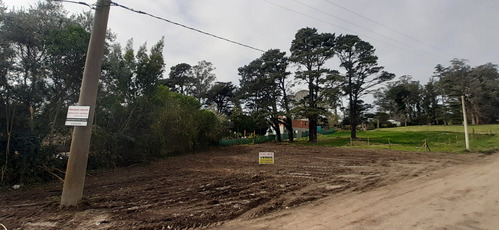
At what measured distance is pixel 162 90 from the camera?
49.4 feet

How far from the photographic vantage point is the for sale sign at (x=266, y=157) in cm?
973

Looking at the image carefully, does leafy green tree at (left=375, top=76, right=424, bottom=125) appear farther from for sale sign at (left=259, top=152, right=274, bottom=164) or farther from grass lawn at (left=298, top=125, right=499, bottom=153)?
for sale sign at (left=259, top=152, right=274, bottom=164)

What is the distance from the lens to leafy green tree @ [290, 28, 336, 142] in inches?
1121

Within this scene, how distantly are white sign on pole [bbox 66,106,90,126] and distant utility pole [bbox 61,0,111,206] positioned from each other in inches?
3.5

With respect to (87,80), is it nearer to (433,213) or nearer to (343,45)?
(433,213)

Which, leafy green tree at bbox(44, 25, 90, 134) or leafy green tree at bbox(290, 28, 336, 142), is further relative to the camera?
leafy green tree at bbox(290, 28, 336, 142)

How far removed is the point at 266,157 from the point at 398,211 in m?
6.23

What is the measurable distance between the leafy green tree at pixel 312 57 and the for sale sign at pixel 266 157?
18546mm

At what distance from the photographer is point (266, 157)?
10.1 meters

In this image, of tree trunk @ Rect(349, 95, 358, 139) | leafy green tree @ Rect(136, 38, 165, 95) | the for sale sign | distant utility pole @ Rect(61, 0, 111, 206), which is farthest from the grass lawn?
distant utility pole @ Rect(61, 0, 111, 206)

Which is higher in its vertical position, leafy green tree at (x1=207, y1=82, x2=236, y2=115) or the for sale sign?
leafy green tree at (x1=207, y1=82, x2=236, y2=115)

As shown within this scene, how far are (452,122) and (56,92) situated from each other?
56759 millimetres

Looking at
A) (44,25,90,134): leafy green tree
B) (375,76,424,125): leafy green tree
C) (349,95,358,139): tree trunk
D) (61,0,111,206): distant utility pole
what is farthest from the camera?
(375,76,424,125): leafy green tree

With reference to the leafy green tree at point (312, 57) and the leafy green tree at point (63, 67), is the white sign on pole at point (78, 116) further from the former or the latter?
the leafy green tree at point (312, 57)
